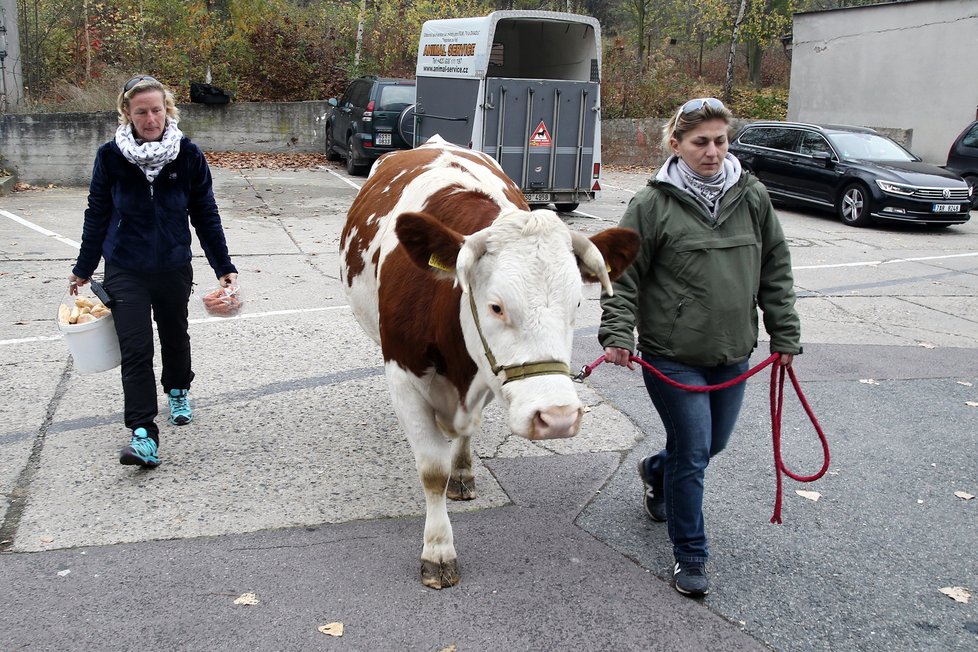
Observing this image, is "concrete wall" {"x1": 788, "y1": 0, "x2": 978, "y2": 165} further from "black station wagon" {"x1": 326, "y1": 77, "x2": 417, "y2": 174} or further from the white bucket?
the white bucket

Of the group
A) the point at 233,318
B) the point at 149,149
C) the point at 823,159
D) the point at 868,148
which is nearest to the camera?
the point at 149,149

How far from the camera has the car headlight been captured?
14234 mm

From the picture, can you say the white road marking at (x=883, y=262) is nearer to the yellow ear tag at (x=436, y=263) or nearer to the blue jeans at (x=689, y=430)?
the blue jeans at (x=689, y=430)

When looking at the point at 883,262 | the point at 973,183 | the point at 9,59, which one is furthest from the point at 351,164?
the point at 973,183

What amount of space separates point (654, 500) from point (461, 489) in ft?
3.20

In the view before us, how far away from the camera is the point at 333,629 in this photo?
327 cm

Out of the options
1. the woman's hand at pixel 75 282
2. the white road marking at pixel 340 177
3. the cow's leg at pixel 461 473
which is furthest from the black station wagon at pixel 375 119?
the cow's leg at pixel 461 473

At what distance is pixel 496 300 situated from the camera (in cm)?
298

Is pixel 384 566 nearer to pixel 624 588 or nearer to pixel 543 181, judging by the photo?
pixel 624 588

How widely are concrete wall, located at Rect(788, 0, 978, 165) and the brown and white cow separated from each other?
66.9 feet

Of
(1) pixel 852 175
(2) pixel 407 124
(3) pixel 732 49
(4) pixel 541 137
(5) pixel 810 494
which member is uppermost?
(3) pixel 732 49

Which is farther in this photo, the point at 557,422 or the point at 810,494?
the point at 810,494

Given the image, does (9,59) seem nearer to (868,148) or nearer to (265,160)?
(265,160)

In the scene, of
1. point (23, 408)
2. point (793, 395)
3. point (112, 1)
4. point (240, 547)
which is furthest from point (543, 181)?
point (112, 1)
